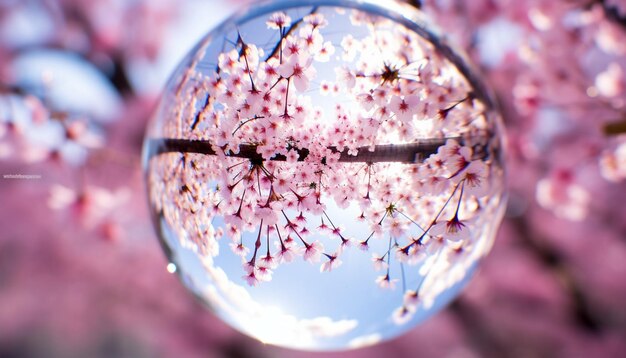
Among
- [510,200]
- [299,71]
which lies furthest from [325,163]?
[510,200]

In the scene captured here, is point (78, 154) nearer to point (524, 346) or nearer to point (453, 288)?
point (453, 288)

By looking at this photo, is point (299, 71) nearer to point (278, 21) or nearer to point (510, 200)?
point (278, 21)

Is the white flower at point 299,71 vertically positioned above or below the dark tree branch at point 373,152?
above

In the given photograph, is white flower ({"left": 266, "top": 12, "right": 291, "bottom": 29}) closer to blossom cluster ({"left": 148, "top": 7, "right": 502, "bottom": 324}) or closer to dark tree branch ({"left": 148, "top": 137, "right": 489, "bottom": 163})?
blossom cluster ({"left": 148, "top": 7, "right": 502, "bottom": 324})

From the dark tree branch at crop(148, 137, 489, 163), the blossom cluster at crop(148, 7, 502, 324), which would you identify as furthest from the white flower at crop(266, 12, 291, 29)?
the dark tree branch at crop(148, 137, 489, 163)

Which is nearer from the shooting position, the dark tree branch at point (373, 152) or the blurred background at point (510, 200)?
the dark tree branch at point (373, 152)

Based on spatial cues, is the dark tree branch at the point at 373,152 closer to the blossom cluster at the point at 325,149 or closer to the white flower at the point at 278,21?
the blossom cluster at the point at 325,149

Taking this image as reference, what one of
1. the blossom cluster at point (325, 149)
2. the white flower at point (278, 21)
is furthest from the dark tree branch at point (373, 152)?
the white flower at point (278, 21)
